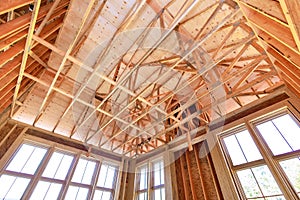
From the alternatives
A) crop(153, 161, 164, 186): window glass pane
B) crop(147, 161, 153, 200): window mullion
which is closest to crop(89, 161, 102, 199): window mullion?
crop(147, 161, 153, 200): window mullion

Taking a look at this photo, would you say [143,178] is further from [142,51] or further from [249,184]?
[142,51]

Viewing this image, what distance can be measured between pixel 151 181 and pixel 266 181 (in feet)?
12.2

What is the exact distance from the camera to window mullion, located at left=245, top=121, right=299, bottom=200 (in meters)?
3.19

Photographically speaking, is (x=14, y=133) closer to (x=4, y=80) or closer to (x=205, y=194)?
(x=4, y=80)

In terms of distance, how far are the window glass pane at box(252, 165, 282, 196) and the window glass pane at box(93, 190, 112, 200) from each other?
525 centimetres

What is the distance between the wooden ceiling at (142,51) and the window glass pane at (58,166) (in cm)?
91

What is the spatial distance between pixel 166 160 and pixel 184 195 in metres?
1.27

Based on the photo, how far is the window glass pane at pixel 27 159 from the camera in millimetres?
4906

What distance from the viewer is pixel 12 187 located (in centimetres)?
461

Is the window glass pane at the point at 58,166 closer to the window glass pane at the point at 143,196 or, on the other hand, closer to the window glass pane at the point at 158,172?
the window glass pane at the point at 143,196

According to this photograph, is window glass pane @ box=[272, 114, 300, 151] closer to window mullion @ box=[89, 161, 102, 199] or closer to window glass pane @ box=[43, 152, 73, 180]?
window mullion @ box=[89, 161, 102, 199]

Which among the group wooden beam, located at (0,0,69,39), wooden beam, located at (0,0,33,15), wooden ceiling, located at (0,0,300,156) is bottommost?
wooden beam, located at (0,0,33,15)

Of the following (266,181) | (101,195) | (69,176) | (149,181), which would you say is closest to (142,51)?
(149,181)

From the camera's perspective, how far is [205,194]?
4.29 meters
